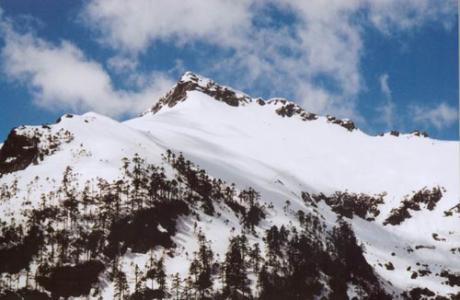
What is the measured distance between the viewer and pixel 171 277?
19450cm

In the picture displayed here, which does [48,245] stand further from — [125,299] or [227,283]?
[227,283]

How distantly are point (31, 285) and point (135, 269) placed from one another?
35656 millimetres

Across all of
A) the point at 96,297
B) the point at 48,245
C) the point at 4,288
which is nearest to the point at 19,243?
the point at 48,245

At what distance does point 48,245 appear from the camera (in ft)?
645

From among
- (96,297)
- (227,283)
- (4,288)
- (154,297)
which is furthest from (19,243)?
(227,283)

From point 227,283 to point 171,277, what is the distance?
2062 cm

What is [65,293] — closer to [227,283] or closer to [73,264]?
[73,264]

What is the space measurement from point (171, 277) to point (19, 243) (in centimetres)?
5627

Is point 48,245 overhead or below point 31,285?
overhead

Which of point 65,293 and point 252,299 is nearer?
point 65,293

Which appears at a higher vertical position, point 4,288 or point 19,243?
point 19,243

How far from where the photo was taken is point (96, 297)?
183 meters

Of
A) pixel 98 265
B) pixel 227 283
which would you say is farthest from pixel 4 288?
pixel 227 283

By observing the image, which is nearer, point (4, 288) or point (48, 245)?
point (4, 288)
